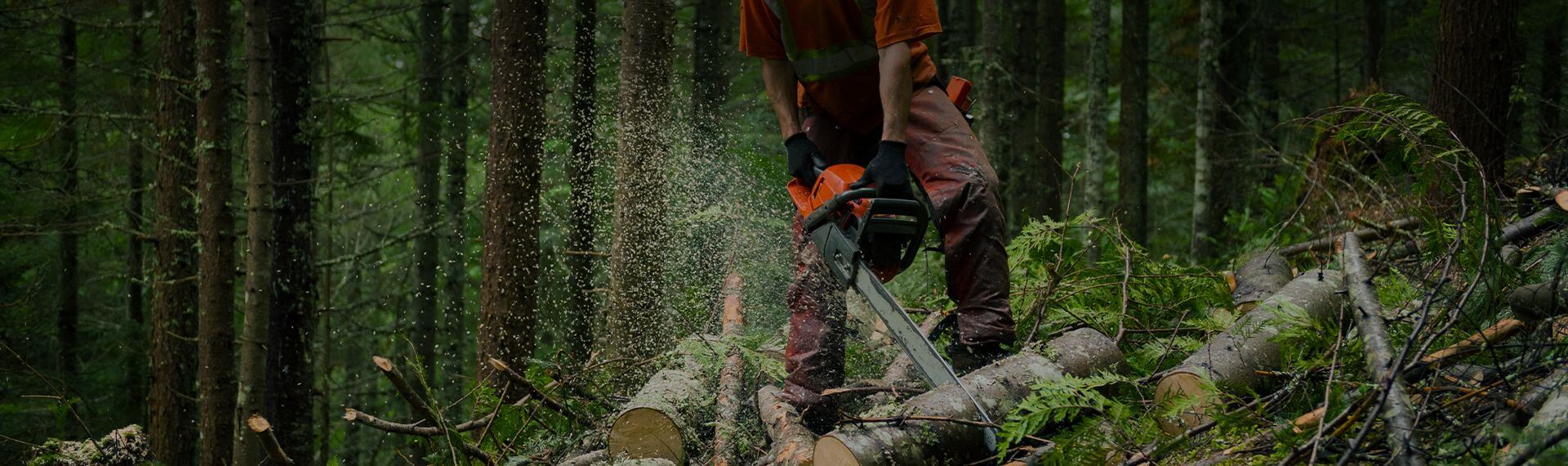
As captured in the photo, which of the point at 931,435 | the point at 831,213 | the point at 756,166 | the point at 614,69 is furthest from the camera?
the point at 614,69

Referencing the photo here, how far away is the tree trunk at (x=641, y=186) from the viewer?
6.34 meters

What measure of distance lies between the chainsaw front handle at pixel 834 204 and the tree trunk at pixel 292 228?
4634 millimetres

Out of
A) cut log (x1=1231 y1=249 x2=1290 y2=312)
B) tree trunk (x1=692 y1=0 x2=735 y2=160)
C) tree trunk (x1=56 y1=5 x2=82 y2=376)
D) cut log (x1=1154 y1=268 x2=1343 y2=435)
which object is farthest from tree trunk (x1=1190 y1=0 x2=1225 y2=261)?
tree trunk (x1=56 y1=5 x2=82 y2=376)

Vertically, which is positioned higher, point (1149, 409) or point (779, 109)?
point (779, 109)

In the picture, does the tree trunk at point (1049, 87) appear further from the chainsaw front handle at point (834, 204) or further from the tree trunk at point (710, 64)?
the chainsaw front handle at point (834, 204)

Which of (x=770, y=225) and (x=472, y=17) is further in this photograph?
(x=472, y=17)

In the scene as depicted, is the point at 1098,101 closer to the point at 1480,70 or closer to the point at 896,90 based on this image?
the point at 1480,70

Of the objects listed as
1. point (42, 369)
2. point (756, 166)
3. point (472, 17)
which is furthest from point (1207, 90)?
point (42, 369)

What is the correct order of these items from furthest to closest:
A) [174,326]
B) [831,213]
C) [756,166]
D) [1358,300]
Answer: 1. [174,326]
2. [756,166]
3. [831,213]
4. [1358,300]

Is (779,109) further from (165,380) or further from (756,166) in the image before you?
(165,380)

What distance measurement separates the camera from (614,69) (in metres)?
11.4

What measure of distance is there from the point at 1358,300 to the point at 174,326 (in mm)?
9899

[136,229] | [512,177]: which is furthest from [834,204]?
[136,229]

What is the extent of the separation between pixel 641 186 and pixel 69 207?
8.12 metres
